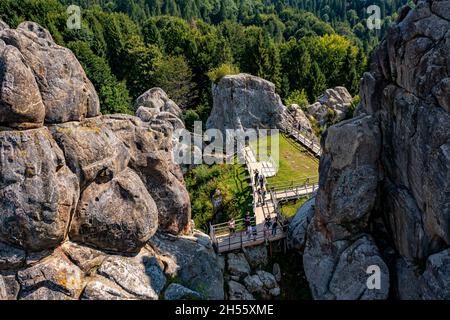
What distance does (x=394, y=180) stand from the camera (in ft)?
74.2

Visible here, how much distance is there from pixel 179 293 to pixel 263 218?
10.4m

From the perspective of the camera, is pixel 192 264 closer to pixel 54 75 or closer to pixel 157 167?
pixel 157 167

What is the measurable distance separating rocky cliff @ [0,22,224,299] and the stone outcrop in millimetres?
34999

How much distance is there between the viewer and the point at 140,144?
942 inches

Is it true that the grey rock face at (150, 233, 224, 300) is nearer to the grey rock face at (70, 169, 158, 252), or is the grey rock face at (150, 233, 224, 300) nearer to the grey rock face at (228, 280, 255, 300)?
the grey rock face at (228, 280, 255, 300)

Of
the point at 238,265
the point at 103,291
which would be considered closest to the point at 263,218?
the point at 238,265

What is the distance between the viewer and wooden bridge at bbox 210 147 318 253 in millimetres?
26625

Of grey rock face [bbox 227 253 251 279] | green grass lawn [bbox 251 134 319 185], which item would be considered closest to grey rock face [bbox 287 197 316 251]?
grey rock face [bbox 227 253 251 279]

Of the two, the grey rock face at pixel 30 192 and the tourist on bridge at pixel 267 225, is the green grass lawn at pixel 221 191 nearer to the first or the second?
the tourist on bridge at pixel 267 225

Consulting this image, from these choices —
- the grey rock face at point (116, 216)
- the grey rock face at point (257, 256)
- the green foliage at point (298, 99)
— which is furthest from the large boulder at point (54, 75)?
the green foliage at point (298, 99)

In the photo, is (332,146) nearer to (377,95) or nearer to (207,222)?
(377,95)

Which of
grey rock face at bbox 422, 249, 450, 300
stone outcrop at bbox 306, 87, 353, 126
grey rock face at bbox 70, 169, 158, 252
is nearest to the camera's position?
grey rock face at bbox 422, 249, 450, 300

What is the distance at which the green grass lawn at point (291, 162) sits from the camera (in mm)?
37094
